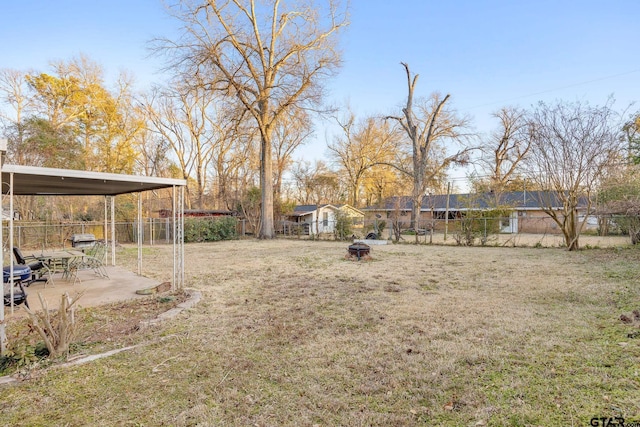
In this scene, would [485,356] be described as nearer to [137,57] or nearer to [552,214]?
[552,214]

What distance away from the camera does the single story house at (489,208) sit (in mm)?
15148

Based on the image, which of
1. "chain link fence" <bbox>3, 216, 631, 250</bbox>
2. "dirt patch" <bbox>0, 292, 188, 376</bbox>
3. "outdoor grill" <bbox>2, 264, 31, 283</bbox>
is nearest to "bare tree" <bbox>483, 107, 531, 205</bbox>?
"chain link fence" <bbox>3, 216, 631, 250</bbox>

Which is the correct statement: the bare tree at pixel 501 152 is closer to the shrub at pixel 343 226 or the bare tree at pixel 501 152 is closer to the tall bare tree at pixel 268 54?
the shrub at pixel 343 226

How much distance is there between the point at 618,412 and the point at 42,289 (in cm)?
810

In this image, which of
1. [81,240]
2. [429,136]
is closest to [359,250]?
[81,240]

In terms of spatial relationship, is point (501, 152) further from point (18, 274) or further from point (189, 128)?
point (18, 274)

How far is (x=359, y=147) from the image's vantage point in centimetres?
3222

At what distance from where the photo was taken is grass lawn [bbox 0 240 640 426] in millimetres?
2344

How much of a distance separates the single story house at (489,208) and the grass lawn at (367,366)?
9.50 meters

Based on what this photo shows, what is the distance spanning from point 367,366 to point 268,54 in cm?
1916

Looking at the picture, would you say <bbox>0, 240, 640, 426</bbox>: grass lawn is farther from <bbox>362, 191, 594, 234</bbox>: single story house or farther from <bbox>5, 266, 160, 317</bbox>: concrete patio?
<bbox>362, 191, 594, 234</bbox>: single story house

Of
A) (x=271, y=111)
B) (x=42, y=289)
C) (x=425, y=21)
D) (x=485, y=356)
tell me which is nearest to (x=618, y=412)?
(x=485, y=356)

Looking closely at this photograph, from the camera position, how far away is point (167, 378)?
9.51 feet

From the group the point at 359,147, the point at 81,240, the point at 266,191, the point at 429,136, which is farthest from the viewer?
the point at 359,147
